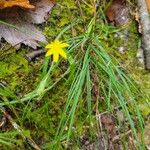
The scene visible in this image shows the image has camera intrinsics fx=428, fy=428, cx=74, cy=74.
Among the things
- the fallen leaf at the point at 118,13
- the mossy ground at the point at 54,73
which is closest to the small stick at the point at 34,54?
the mossy ground at the point at 54,73

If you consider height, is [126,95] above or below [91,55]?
below

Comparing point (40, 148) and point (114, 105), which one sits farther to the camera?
point (114, 105)

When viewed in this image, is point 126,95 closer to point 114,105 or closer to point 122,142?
point 114,105

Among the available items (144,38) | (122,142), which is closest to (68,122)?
(122,142)

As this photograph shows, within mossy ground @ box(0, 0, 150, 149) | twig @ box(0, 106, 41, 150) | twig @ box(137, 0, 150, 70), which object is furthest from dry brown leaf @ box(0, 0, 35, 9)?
twig @ box(137, 0, 150, 70)

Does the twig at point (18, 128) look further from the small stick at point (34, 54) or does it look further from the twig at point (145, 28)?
the twig at point (145, 28)

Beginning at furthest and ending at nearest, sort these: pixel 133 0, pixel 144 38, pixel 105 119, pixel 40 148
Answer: pixel 133 0, pixel 144 38, pixel 105 119, pixel 40 148

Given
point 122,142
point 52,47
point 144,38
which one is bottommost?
point 122,142
